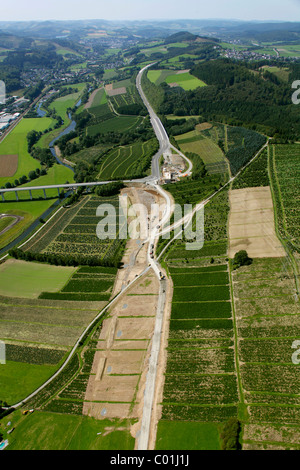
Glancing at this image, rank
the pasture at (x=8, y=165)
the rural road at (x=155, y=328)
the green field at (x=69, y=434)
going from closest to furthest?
the green field at (x=69, y=434)
the rural road at (x=155, y=328)
the pasture at (x=8, y=165)

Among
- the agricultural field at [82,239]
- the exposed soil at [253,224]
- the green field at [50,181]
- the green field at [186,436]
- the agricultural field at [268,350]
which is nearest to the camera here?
the green field at [186,436]

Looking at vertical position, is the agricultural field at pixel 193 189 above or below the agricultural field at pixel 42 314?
above

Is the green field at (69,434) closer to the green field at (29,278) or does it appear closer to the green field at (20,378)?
the green field at (20,378)

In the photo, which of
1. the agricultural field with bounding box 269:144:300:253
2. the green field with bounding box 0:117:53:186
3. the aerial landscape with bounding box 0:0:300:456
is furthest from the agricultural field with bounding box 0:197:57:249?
the agricultural field with bounding box 269:144:300:253

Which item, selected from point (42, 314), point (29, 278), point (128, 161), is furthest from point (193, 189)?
point (42, 314)

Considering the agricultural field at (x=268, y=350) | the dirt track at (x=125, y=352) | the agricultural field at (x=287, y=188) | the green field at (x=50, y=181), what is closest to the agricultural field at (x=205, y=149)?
the agricultural field at (x=287, y=188)

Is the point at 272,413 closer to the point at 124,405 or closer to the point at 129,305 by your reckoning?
the point at 124,405
